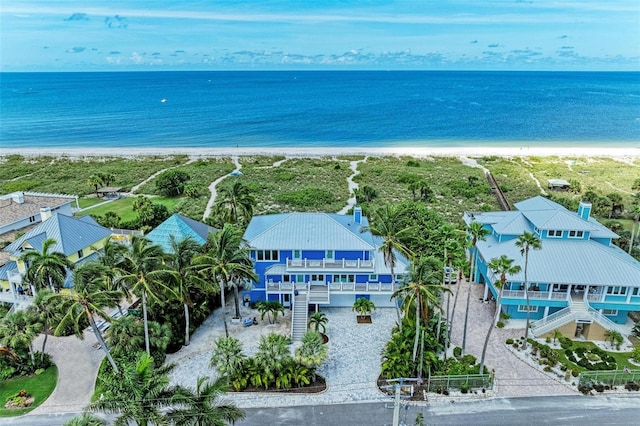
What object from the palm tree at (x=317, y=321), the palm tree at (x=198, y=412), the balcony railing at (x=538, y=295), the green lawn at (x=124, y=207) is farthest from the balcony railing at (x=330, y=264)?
the green lawn at (x=124, y=207)

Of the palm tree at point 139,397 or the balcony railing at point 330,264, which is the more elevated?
the palm tree at point 139,397

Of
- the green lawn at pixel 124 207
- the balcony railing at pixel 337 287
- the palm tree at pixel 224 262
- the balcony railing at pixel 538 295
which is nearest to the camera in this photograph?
the palm tree at pixel 224 262

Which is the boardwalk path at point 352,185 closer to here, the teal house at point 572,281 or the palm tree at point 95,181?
the teal house at point 572,281

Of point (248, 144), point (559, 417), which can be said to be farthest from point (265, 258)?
point (248, 144)

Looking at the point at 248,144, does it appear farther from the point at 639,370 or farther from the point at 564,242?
the point at 639,370

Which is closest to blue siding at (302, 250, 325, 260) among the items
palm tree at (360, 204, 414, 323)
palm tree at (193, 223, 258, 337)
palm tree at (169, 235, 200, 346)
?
palm tree at (193, 223, 258, 337)

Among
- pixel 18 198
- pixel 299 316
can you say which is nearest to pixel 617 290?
pixel 299 316

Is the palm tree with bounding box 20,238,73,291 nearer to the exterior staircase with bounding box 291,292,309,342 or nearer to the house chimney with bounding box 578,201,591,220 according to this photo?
the exterior staircase with bounding box 291,292,309,342
